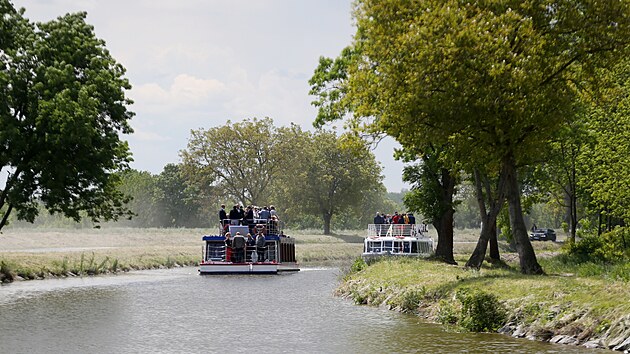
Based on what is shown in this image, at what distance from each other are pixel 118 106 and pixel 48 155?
573 centimetres

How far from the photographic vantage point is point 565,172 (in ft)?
181

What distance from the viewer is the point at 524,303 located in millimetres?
23281

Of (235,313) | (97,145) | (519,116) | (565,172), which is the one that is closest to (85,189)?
(97,145)

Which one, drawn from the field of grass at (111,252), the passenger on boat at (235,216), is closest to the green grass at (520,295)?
the passenger on boat at (235,216)

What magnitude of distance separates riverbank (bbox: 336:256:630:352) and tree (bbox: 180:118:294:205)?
76.9 metres

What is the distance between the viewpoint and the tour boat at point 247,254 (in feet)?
176

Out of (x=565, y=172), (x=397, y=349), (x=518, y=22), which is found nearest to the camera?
(x=397, y=349)

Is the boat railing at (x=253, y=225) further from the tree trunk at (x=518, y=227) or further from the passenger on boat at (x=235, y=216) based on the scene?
the tree trunk at (x=518, y=227)

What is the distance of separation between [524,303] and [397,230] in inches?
1165

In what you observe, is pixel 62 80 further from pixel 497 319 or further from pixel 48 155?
pixel 497 319

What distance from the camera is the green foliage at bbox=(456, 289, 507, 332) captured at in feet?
77.4

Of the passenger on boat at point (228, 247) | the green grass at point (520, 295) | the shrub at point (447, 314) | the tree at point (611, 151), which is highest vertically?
the tree at point (611, 151)

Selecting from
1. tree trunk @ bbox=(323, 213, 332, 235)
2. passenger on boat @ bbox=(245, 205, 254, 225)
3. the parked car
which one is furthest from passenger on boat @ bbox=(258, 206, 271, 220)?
the parked car

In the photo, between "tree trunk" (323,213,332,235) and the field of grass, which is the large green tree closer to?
the field of grass
